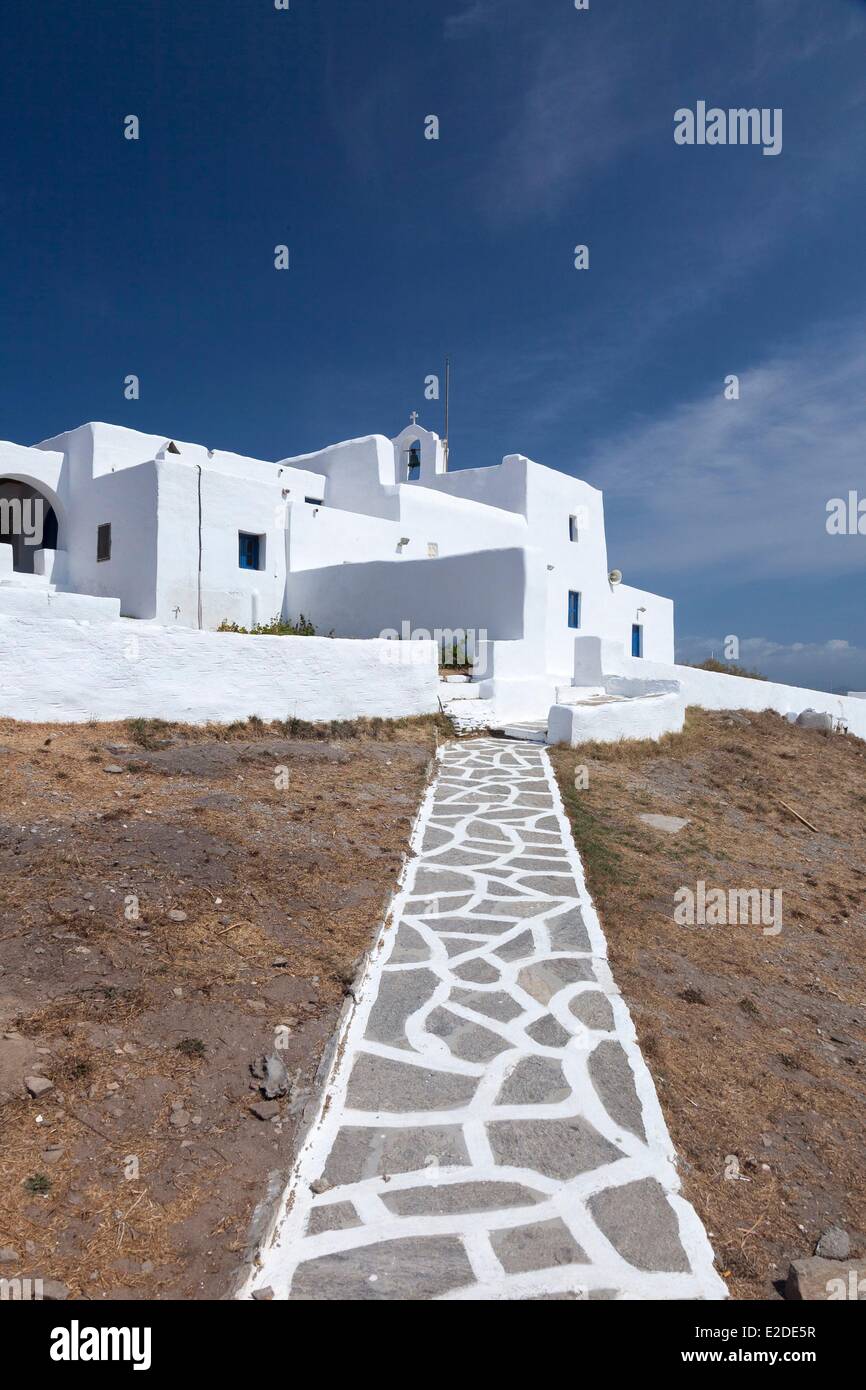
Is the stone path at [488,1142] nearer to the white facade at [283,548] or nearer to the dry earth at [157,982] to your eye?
the dry earth at [157,982]

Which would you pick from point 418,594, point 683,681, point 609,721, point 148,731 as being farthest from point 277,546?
point 683,681

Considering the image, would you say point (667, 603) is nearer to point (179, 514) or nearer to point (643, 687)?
point (643, 687)

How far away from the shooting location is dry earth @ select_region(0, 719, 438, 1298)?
2.85 meters

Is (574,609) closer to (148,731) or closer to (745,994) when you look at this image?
(148,731)

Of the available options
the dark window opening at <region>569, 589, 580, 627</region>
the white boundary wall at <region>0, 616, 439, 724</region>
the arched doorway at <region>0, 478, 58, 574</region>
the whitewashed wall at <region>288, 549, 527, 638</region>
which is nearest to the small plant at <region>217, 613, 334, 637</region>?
the whitewashed wall at <region>288, 549, 527, 638</region>

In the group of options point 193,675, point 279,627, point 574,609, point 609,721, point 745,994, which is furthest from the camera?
point 574,609

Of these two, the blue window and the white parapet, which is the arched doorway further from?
the white parapet

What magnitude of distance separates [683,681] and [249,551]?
1121cm

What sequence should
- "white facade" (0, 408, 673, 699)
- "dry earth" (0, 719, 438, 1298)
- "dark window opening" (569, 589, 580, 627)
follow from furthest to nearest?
"dark window opening" (569, 589, 580, 627) < "white facade" (0, 408, 673, 699) < "dry earth" (0, 719, 438, 1298)

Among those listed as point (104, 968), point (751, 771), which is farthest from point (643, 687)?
point (104, 968)

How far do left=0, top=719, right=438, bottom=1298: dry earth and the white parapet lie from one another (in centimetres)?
451

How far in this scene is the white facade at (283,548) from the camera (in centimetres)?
1617

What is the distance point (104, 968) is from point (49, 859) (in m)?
1.54

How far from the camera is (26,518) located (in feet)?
61.9
